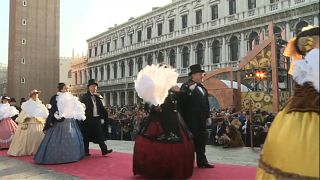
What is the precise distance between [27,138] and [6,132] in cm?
201

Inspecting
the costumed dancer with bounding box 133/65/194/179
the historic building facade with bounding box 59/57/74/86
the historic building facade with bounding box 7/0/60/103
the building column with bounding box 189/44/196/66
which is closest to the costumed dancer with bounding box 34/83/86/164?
the costumed dancer with bounding box 133/65/194/179

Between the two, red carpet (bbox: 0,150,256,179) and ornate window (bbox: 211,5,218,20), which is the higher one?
ornate window (bbox: 211,5,218,20)

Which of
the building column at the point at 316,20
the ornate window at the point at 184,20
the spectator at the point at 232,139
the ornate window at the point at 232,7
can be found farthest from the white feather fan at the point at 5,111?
the ornate window at the point at 184,20

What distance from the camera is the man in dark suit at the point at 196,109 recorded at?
21.1 feet

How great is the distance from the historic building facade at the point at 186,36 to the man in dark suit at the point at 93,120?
12.7 m

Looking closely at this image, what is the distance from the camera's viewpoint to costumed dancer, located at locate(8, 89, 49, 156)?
30.3ft

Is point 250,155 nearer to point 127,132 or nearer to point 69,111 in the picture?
point 69,111

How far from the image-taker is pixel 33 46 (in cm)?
3819

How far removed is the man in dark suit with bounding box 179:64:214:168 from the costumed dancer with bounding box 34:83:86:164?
260 centimetres

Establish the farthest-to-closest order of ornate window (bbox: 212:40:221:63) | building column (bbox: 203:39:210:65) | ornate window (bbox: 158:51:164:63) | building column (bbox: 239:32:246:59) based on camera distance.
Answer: ornate window (bbox: 158:51:164:63), building column (bbox: 203:39:210:65), ornate window (bbox: 212:40:221:63), building column (bbox: 239:32:246:59)

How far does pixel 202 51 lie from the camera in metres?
34.2

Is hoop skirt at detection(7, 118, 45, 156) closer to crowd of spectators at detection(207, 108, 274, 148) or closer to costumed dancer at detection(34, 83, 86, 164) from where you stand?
costumed dancer at detection(34, 83, 86, 164)

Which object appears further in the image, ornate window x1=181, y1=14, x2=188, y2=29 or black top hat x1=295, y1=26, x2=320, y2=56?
ornate window x1=181, y1=14, x2=188, y2=29

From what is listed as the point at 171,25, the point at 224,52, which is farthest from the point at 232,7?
the point at 171,25
